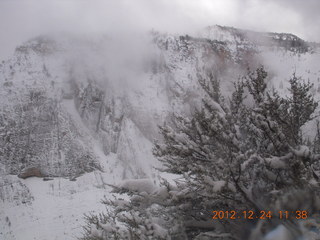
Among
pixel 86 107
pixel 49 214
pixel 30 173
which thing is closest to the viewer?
pixel 49 214

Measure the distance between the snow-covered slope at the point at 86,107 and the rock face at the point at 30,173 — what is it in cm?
59

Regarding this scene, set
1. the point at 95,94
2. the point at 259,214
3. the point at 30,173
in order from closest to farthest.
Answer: the point at 259,214, the point at 30,173, the point at 95,94

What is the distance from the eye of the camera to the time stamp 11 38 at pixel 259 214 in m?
3.21

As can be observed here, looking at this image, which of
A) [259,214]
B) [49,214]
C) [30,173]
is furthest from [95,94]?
[259,214]

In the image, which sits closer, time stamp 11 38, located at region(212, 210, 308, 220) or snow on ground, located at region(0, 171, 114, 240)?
time stamp 11 38, located at region(212, 210, 308, 220)

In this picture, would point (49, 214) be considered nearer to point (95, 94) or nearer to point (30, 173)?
point (30, 173)

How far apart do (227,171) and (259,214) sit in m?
0.79

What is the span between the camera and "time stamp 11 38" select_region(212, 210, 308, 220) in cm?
321

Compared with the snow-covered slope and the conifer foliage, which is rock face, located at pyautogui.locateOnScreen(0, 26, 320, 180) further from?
the conifer foliage

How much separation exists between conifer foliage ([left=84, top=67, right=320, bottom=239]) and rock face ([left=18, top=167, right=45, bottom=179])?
26.9 metres

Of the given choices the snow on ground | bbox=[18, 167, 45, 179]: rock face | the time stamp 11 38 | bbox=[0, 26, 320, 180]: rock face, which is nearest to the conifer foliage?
the time stamp 11 38

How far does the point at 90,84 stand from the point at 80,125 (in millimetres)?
7078

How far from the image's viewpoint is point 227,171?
11.0 ft

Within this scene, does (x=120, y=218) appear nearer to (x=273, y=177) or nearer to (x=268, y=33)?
(x=273, y=177)
